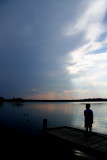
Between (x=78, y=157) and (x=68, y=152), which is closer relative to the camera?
(x=78, y=157)

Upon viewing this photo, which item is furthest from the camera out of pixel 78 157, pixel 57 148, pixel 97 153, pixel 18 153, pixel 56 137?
pixel 56 137

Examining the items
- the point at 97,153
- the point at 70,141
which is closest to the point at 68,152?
the point at 70,141

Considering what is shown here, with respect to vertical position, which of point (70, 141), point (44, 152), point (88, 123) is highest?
point (88, 123)

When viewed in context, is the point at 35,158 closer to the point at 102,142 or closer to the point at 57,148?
the point at 57,148

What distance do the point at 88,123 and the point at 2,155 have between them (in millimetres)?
8091

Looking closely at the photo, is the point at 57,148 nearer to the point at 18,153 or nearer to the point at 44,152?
the point at 44,152

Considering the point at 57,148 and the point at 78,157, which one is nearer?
A: the point at 78,157

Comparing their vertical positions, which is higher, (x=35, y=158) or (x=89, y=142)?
(x=89, y=142)

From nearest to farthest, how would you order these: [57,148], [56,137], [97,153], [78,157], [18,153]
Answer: [97,153] → [78,157] → [18,153] → [57,148] → [56,137]

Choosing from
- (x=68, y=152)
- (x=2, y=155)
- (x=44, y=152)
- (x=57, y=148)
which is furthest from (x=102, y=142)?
(x=2, y=155)

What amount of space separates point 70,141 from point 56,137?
8.48 ft

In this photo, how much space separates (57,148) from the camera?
45.5ft

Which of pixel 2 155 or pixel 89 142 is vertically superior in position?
pixel 89 142

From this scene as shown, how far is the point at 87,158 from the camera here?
35.5ft
